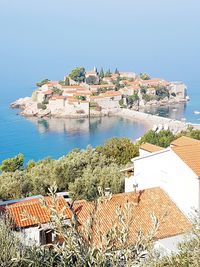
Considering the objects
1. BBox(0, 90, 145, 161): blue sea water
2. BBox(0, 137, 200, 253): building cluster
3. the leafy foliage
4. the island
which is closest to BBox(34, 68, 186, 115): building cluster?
the island

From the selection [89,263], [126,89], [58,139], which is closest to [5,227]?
[89,263]

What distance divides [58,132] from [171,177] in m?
54.2

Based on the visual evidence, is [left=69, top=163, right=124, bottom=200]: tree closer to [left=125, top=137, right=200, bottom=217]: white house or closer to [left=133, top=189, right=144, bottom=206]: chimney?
[left=125, top=137, right=200, bottom=217]: white house

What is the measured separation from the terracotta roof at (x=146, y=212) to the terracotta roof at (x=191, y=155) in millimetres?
1135

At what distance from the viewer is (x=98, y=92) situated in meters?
84.9

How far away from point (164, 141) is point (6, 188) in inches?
595

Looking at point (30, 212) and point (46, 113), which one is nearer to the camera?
point (30, 212)

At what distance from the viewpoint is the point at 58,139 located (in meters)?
61.8

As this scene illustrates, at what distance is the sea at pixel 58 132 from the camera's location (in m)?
58.0

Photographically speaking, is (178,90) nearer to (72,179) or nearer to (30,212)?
(72,179)

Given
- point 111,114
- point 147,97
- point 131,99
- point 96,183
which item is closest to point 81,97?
point 111,114

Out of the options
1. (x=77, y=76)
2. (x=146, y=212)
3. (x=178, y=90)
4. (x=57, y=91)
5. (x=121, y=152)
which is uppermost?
(x=146, y=212)

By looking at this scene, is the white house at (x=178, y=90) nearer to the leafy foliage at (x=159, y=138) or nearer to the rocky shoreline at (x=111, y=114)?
the rocky shoreline at (x=111, y=114)

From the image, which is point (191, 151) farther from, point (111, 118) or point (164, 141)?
point (111, 118)
